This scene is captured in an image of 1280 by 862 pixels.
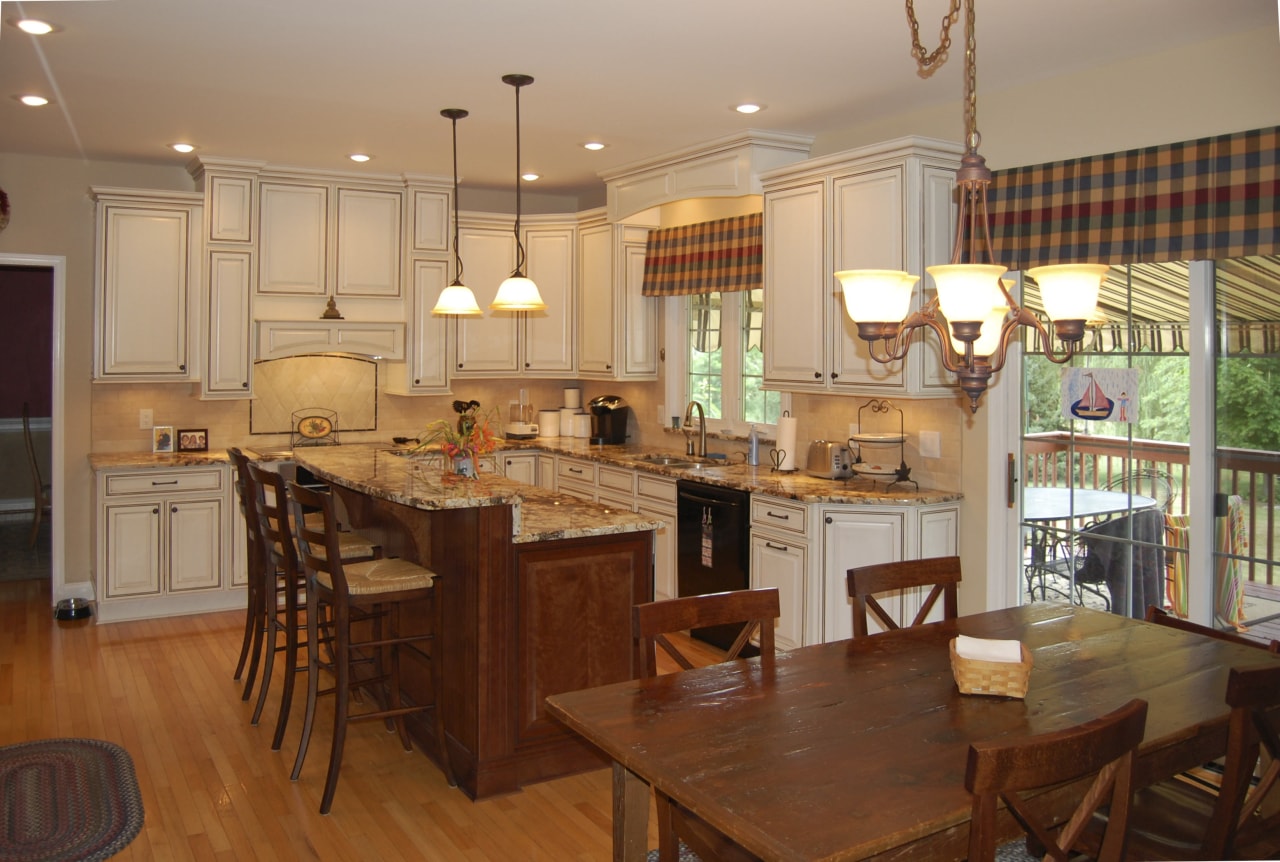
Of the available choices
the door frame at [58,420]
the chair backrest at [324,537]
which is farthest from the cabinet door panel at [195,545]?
the chair backrest at [324,537]

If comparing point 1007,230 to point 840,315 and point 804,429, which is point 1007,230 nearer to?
point 840,315

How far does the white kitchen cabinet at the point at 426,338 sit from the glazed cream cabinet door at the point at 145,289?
1.31 metres

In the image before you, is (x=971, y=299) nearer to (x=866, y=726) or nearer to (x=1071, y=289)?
(x=1071, y=289)

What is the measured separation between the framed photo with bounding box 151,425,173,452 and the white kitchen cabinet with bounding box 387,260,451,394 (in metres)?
1.43

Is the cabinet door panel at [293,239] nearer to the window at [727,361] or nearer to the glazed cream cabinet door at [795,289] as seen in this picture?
the window at [727,361]

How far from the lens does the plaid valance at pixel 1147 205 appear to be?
350 cm

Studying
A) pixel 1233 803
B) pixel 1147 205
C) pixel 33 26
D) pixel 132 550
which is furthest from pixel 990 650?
pixel 132 550

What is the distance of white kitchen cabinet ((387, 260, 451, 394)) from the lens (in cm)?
663

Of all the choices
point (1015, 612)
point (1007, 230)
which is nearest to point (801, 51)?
point (1007, 230)

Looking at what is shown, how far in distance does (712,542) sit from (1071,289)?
3159 millimetres

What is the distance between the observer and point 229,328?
240 inches

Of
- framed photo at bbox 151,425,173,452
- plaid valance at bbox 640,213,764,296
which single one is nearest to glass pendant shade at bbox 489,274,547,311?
plaid valance at bbox 640,213,764,296

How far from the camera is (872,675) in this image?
2498 millimetres

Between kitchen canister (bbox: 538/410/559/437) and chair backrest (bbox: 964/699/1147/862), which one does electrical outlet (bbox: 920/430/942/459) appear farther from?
kitchen canister (bbox: 538/410/559/437)
